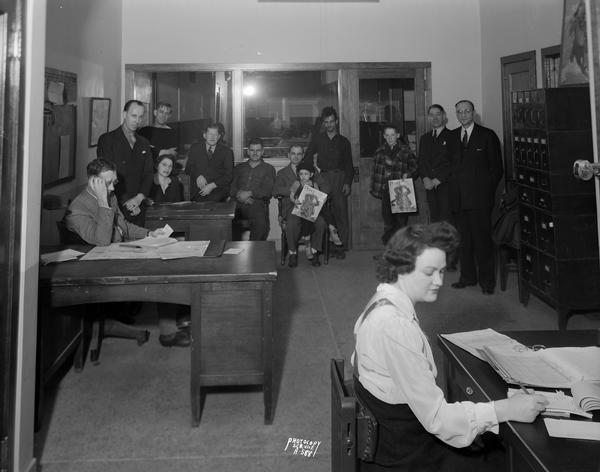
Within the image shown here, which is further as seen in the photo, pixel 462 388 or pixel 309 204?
pixel 309 204

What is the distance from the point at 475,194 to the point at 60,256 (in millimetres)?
3593

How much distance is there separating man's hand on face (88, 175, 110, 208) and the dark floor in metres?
1.02

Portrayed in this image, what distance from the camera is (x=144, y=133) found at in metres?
6.62

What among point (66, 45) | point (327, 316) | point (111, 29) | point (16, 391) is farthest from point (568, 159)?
point (111, 29)

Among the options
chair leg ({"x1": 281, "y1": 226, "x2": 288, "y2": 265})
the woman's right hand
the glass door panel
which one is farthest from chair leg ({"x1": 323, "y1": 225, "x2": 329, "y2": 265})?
the woman's right hand

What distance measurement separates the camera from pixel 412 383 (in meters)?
1.54

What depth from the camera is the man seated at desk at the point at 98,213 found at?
3.53 m

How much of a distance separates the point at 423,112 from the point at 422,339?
20.5 ft

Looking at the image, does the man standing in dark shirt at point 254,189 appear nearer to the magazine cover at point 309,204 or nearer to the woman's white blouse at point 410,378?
the magazine cover at point 309,204

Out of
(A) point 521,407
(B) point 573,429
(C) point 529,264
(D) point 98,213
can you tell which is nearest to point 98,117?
(D) point 98,213

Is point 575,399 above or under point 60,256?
above

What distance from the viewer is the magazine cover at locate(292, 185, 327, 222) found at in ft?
21.4

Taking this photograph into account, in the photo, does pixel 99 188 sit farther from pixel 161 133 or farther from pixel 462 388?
pixel 161 133

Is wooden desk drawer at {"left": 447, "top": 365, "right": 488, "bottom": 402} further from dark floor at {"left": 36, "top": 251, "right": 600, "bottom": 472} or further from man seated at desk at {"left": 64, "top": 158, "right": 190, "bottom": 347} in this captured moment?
man seated at desk at {"left": 64, "top": 158, "right": 190, "bottom": 347}
